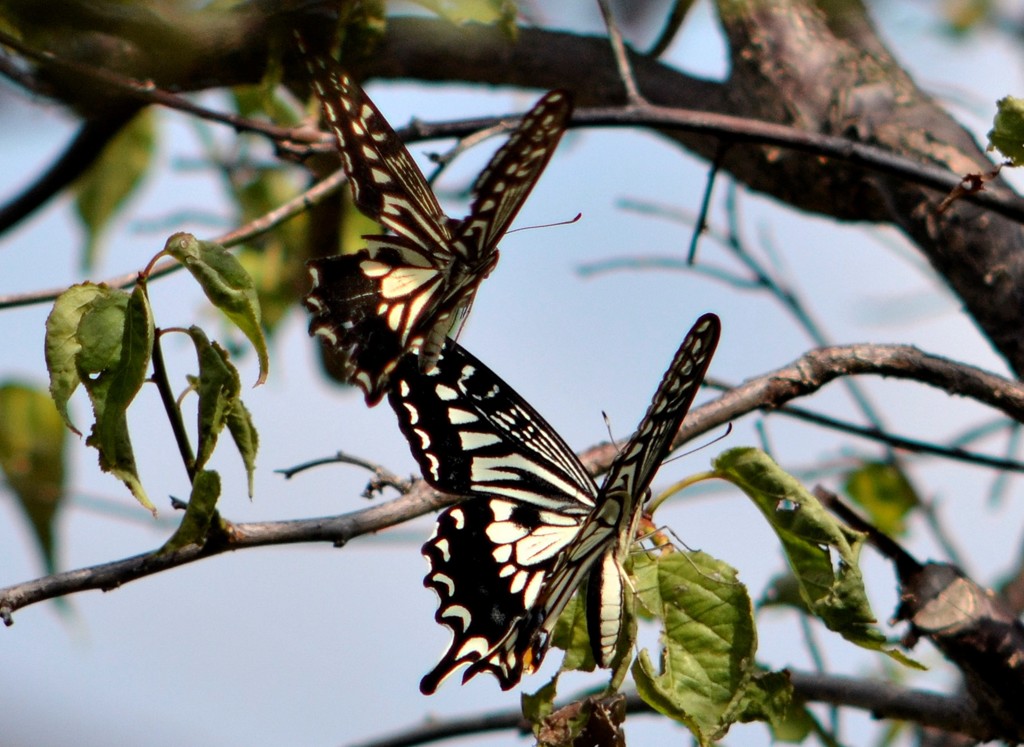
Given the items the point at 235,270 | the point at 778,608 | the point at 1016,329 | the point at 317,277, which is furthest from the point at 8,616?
the point at 1016,329

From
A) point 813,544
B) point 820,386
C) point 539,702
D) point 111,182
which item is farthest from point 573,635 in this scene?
point 111,182

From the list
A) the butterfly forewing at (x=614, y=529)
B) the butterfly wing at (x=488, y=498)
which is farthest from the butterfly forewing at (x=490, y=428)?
the butterfly forewing at (x=614, y=529)

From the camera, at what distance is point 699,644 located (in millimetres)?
1355

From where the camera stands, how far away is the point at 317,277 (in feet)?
5.24

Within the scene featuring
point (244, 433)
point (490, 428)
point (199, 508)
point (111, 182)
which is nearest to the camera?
point (199, 508)

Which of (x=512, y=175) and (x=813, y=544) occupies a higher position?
(x=512, y=175)

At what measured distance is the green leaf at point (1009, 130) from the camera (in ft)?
4.33

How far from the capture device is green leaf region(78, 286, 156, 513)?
119cm

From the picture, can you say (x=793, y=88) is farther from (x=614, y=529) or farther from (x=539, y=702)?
(x=539, y=702)

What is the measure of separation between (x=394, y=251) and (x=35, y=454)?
144 cm

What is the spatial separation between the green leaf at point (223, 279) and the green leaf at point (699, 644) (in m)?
0.61

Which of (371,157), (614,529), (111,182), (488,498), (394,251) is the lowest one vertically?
(614,529)

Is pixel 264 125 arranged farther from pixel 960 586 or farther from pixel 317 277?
pixel 960 586

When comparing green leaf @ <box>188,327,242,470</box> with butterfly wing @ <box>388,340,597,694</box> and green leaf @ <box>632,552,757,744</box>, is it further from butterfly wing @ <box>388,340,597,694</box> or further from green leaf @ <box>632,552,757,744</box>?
green leaf @ <box>632,552,757,744</box>
